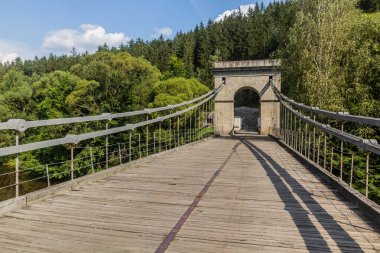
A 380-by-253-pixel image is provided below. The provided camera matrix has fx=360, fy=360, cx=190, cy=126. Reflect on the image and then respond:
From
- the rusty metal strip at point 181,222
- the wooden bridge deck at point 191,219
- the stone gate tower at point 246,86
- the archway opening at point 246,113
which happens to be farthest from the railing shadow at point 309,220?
the archway opening at point 246,113

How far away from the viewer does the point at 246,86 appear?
79.9ft

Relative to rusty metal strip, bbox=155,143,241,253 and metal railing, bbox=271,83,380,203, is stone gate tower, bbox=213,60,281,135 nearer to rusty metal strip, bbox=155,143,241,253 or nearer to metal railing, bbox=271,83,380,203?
metal railing, bbox=271,83,380,203

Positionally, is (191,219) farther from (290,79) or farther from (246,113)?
(246,113)

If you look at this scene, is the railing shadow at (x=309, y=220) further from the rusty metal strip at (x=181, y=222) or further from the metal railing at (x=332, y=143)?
the rusty metal strip at (x=181, y=222)

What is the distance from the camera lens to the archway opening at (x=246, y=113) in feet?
130

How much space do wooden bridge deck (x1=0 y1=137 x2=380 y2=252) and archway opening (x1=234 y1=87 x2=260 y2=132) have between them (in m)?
30.3

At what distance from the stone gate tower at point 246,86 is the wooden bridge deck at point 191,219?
749 inches

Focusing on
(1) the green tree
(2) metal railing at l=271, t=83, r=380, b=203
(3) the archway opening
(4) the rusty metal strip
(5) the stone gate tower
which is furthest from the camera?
(3) the archway opening

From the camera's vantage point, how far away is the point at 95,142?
1077 inches

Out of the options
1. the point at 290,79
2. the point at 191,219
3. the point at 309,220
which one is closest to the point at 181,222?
the point at 191,219

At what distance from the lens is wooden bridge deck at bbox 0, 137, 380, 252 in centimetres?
277

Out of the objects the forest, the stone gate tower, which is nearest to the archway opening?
the forest

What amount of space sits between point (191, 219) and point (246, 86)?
2156 centimetres

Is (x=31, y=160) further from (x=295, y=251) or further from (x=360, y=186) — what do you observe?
(x=295, y=251)
